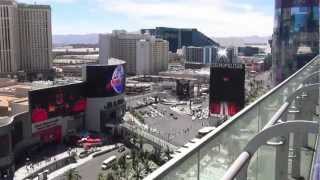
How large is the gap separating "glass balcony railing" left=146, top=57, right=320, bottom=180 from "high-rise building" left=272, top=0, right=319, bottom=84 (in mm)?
20254

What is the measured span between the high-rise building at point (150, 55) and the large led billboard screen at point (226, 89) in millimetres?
35597

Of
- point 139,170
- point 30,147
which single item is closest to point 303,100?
point 139,170

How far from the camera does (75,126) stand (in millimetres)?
27078

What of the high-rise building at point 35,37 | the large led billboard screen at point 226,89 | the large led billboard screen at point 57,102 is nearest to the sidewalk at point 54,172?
the large led billboard screen at point 57,102

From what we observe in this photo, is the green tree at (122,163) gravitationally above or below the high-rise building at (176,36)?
below

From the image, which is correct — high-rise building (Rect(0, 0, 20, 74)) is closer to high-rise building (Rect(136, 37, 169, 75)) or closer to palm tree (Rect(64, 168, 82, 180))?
high-rise building (Rect(136, 37, 169, 75))

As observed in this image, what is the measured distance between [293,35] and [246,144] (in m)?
22.8

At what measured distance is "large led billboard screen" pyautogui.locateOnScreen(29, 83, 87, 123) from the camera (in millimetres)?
22969

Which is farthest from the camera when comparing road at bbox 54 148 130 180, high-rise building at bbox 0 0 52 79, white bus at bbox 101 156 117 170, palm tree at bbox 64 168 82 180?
high-rise building at bbox 0 0 52 79

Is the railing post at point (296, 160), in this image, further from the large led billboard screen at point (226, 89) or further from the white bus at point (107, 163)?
the large led billboard screen at point (226, 89)

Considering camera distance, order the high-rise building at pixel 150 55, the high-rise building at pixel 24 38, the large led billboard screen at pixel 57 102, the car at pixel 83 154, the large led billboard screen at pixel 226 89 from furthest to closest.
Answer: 1. the high-rise building at pixel 150 55
2. the high-rise building at pixel 24 38
3. the large led billboard screen at pixel 226 89
4. the large led billboard screen at pixel 57 102
5. the car at pixel 83 154

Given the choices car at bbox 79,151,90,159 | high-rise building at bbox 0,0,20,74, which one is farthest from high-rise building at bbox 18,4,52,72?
car at bbox 79,151,90,159

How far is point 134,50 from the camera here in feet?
203

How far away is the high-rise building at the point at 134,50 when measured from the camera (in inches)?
2384
